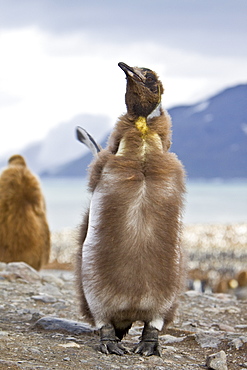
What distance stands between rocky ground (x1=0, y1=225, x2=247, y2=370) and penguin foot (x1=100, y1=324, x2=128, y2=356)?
0.05 m

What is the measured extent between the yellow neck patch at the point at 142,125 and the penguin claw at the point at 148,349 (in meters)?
1.31

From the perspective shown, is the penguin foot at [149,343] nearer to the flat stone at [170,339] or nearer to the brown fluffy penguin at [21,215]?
the flat stone at [170,339]

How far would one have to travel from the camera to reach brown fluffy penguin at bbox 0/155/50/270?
22.7 ft

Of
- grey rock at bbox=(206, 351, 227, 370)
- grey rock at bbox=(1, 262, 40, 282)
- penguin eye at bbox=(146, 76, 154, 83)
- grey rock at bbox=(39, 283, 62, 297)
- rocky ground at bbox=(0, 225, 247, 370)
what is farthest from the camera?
grey rock at bbox=(1, 262, 40, 282)

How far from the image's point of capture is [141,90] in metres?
3.45

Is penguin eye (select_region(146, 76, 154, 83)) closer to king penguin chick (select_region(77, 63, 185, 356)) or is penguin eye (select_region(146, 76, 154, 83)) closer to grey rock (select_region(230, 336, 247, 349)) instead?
king penguin chick (select_region(77, 63, 185, 356))

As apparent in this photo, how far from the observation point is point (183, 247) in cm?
392

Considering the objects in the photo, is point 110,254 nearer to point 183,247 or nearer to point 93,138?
point 183,247

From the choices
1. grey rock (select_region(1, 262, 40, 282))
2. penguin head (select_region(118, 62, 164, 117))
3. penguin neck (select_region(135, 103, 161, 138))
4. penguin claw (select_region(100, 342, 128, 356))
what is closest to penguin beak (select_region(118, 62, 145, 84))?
penguin head (select_region(118, 62, 164, 117))

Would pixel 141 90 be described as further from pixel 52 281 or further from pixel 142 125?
pixel 52 281

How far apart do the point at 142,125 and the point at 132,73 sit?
327mm

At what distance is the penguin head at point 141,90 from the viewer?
3.40m

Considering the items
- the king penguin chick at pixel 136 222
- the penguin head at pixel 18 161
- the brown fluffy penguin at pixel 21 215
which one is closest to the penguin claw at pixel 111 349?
the king penguin chick at pixel 136 222

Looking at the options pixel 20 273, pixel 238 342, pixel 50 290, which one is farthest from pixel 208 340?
pixel 20 273
